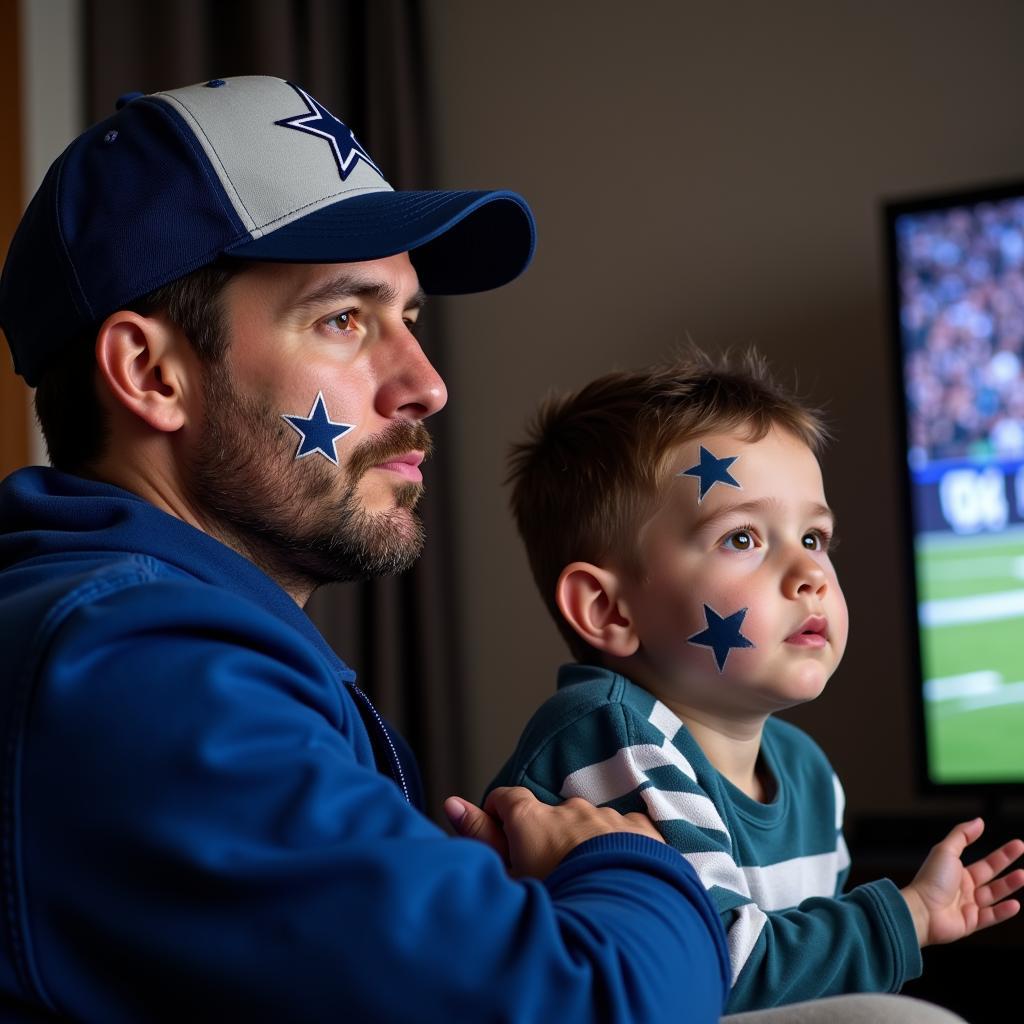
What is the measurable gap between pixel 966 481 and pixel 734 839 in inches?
56.9

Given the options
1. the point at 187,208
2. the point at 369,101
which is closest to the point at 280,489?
the point at 187,208

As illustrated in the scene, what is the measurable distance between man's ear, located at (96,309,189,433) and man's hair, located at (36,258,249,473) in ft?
0.04

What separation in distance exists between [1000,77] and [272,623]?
2.50 meters

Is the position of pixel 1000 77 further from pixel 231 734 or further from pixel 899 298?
pixel 231 734

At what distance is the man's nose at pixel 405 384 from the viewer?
126 cm

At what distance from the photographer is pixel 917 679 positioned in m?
2.56

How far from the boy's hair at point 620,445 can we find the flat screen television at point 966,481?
1092mm

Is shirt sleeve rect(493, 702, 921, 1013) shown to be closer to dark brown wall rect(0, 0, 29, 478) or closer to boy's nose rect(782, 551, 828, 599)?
boy's nose rect(782, 551, 828, 599)

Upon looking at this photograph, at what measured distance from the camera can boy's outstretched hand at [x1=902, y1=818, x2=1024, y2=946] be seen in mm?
1259

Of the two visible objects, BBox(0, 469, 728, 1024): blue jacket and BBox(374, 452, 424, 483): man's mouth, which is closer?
BBox(0, 469, 728, 1024): blue jacket

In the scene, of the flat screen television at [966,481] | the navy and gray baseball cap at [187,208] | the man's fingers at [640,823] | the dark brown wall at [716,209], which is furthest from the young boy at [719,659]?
the dark brown wall at [716,209]

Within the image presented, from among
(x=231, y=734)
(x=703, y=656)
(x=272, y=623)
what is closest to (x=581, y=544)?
(x=703, y=656)

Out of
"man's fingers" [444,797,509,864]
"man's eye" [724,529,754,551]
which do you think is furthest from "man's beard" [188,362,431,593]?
"man's eye" [724,529,754,551]

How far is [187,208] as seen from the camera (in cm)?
116
